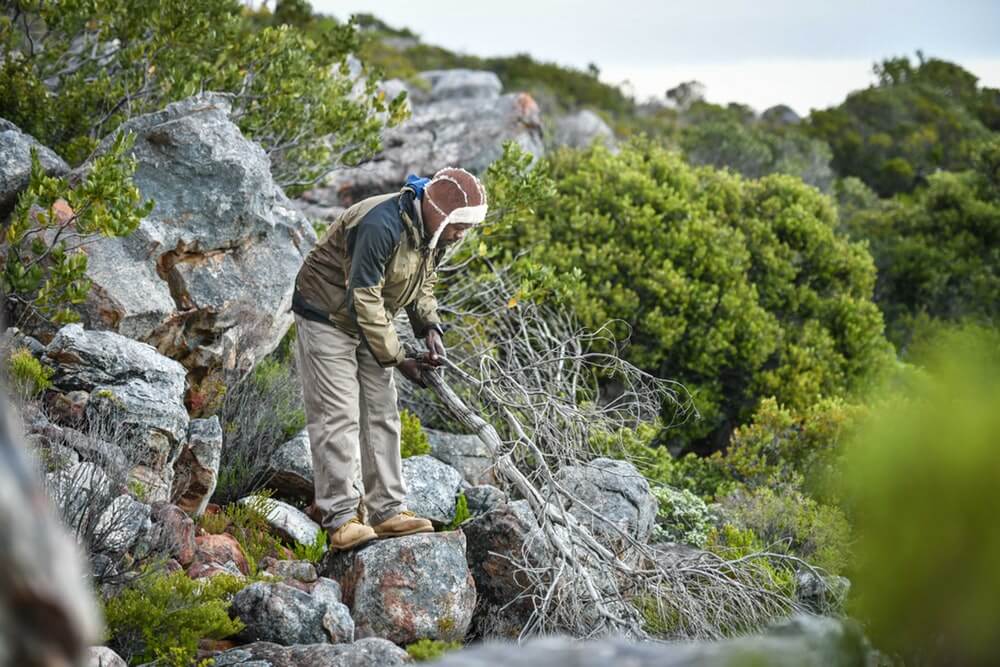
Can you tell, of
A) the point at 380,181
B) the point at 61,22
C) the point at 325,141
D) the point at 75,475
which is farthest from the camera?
the point at 380,181

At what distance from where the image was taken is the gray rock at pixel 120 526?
15.4 ft

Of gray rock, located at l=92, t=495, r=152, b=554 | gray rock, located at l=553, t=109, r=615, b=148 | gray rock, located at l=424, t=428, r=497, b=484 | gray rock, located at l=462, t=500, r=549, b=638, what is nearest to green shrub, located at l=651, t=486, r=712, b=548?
gray rock, located at l=424, t=428, r=497, b=484

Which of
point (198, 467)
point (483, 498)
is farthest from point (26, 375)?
point (483, 498)

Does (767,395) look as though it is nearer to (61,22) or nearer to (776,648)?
(61,22)

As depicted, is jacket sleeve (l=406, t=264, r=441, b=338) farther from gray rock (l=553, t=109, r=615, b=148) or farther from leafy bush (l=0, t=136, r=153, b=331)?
gray rock (l=553, t=109, r=615, b=148)

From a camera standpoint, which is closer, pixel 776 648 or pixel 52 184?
pixel 776 648

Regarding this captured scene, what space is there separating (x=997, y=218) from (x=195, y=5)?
1512cm

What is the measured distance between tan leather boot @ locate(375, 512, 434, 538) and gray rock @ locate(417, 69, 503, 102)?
751 inches

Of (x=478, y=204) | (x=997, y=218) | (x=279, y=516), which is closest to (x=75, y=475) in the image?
(x=279, y=516)

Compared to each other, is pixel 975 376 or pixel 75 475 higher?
pixel 975 376

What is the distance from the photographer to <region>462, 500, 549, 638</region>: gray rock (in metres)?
6.30

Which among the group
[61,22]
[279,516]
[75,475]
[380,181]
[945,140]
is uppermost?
[945,140]

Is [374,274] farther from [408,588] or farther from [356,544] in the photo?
[408,588]

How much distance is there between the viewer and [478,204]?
220 inches
